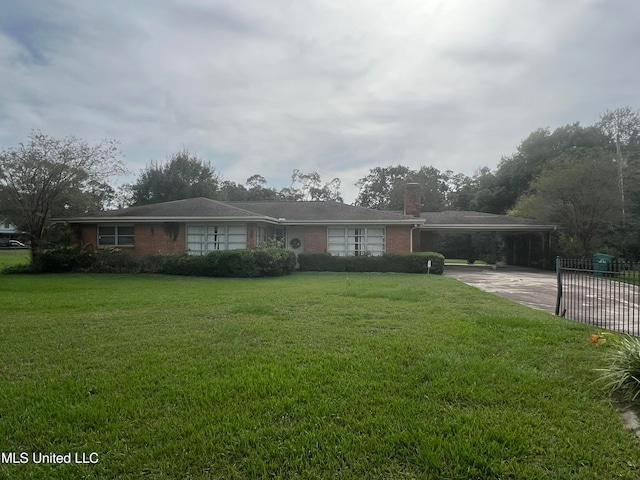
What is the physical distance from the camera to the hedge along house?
18.5 meters

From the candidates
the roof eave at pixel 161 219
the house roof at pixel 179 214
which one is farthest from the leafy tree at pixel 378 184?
the roof eave at pixel 161 219

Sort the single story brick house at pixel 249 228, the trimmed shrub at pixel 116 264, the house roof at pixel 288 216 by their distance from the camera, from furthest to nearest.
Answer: the single story brick house at pixel 249 228 < the house roof at pixel 288 216 < the trimmed shrub at pixel 116 264

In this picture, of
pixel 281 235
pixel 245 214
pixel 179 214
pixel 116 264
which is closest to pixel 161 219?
pixel 179 214

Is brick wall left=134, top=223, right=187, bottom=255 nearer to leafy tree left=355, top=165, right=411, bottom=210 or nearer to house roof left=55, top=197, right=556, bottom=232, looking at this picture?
house roof left=55, top=197, right=556, bottom=232

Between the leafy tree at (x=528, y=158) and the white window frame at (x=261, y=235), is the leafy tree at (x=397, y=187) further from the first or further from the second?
the white window frame at (x=261, y=235)

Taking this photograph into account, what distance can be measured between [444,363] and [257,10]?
10.2 m

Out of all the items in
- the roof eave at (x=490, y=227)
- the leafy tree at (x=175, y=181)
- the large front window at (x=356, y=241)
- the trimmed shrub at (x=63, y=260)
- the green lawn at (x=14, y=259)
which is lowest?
the green lawn at (x=14, y=259)

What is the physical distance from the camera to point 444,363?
4.43m

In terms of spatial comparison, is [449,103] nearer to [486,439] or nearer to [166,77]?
[166,77]

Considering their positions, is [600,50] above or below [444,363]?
above

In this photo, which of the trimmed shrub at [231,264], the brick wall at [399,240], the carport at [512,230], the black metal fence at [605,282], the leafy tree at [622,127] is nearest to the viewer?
the black metal fence at [605,282]

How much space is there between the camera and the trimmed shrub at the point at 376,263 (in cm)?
1834

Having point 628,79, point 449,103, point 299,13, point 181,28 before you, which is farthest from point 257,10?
point 628,79

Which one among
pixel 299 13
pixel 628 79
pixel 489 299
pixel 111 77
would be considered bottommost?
pixel 489 299
